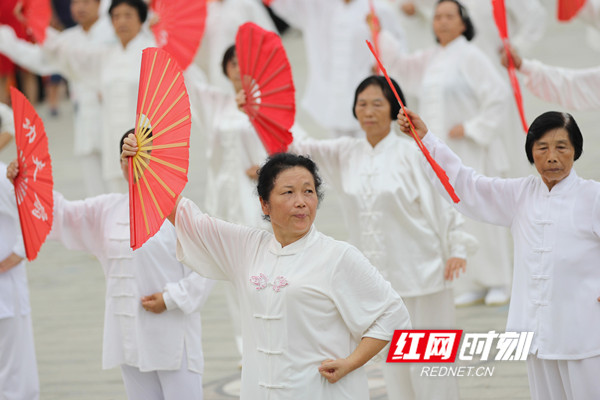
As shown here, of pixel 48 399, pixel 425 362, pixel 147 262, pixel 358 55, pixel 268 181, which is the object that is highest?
pixel 358 55

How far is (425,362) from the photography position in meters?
4.77

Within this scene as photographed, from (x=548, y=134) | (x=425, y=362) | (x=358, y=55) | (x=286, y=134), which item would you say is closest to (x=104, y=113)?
(x=358, y=55)

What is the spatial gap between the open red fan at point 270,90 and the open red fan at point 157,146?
1.47 m

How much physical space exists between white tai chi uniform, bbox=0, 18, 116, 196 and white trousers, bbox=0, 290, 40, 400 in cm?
354

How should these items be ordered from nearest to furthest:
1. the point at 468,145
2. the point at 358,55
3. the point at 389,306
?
the point at 389,306
the point at 468,145
the point at 358,55

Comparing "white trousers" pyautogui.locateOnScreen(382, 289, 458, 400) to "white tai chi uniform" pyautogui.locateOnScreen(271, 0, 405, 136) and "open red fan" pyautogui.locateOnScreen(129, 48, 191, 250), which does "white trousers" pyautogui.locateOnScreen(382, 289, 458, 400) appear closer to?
"open red fan" pyautogui.locateOnScreen(129, 48, 191, 250)

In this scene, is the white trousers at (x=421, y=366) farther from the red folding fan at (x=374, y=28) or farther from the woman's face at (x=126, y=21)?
the woman's face at (x=126, y=21)

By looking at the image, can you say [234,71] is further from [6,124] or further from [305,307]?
[305,307]

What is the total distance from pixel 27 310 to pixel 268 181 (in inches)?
80.3

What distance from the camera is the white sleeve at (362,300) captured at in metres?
3.62

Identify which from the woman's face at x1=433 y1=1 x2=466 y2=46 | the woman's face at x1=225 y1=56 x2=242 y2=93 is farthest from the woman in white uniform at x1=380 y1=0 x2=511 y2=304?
the woman's face at x1=225 y1=56 x2=242 y2=93

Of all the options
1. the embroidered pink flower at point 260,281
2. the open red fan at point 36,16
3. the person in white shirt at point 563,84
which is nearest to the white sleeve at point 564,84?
the person in white shirt at point 563,84

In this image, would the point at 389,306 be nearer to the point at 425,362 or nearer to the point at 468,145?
the point at 425,362

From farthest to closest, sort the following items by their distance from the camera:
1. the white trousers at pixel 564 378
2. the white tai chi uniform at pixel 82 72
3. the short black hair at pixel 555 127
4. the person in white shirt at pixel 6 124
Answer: the white tai chi uniform at pixel 82 72 → the person in white shirt at pixel 6 124 → the short black hair at pixel 555 127 → the white trousers at pixel 564 378
